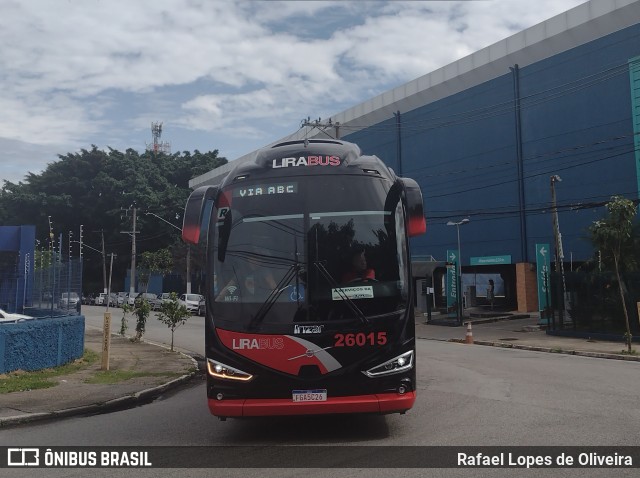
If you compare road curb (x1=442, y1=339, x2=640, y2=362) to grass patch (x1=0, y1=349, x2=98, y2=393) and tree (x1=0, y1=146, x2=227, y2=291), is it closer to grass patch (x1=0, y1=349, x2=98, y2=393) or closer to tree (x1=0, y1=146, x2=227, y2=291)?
grass patch (x1=0, y1=349, x2=98, y2=393)

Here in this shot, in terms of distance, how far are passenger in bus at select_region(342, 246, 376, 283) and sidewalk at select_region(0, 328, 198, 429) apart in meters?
5.55

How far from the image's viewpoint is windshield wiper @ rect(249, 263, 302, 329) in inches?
266

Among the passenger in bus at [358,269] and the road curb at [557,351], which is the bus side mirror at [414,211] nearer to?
the passenger in bus at [358,269]

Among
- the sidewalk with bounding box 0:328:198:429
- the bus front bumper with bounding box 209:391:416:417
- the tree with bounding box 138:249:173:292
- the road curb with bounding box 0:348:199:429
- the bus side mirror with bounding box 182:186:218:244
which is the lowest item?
the road curb with bounding box 0:348:199:429

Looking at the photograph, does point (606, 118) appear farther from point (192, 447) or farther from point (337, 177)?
point (192, 447)

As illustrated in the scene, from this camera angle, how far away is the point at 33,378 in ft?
41.4

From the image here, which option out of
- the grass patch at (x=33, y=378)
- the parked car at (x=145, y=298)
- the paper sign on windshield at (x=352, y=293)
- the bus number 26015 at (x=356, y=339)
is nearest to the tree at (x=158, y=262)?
the parked car at (x=145, y=298)

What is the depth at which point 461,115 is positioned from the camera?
3759cm

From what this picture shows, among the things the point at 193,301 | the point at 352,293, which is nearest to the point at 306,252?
the point at 352,293

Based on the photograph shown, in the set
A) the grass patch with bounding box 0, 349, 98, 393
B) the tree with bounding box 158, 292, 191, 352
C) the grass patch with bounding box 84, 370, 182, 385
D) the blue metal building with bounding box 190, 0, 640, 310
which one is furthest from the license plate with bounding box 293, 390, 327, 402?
the blue metal building with bounding box 190, 0, 640, 310

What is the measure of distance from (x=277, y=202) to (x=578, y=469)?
4.22m

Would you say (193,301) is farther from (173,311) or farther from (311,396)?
(311,396)

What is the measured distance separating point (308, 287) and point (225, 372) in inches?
51.9

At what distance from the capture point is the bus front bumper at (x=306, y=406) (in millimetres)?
6578
